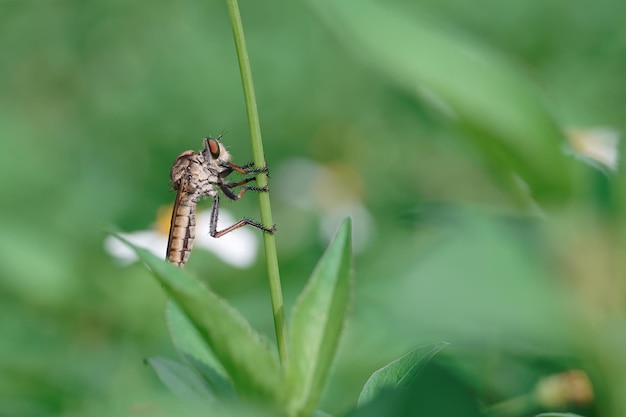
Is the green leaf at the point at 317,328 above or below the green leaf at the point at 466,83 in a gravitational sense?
below

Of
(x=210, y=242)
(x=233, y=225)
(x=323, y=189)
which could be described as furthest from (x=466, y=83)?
(x=323, y=189)

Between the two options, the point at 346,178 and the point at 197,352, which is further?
the point at 346,178

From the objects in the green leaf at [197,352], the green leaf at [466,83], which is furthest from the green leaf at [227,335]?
the green leaf at [466,83]

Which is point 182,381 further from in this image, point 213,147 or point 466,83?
point 213,147

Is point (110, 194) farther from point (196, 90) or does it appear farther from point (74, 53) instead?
point (74, 53)

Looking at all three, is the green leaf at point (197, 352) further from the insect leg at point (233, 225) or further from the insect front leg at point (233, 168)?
the insect front leg at point (233, 168)
